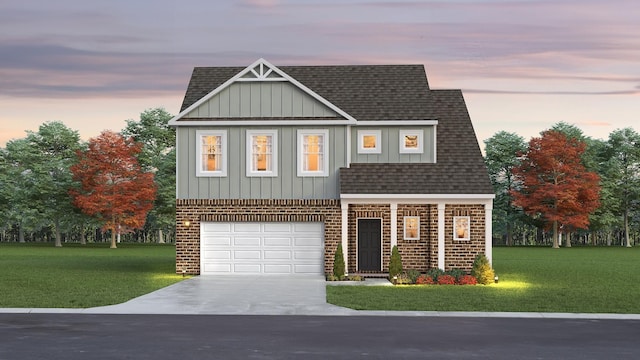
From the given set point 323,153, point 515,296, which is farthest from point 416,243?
point 515,296

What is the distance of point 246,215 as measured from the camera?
119 feet

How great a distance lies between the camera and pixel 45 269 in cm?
4262

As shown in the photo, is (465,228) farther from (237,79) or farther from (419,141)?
(237,79)

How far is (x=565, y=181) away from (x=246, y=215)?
175 feet

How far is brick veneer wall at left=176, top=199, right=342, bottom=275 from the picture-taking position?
36031 millimetres

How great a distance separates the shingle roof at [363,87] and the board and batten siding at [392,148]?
1.53ft

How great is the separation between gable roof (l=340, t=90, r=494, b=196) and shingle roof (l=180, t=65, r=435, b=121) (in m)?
0.99

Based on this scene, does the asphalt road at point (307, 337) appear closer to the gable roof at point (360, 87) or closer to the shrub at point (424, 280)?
the shrub at point (424, 280)

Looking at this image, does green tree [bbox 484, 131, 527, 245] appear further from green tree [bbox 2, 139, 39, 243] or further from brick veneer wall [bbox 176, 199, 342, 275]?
brick veneer wall [bbox 176, 199, 342, 275]

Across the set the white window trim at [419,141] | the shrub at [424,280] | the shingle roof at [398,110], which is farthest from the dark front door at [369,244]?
the shrub at [424,280]

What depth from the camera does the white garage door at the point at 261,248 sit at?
36.3m

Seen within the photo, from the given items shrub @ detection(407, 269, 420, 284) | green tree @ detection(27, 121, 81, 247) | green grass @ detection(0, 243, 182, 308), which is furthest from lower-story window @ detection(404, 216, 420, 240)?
green tree @ detection(27, 121, 81, 247)

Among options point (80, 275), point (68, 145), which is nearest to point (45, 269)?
point (80, 275)

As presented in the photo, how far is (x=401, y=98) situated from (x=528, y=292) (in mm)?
11671
